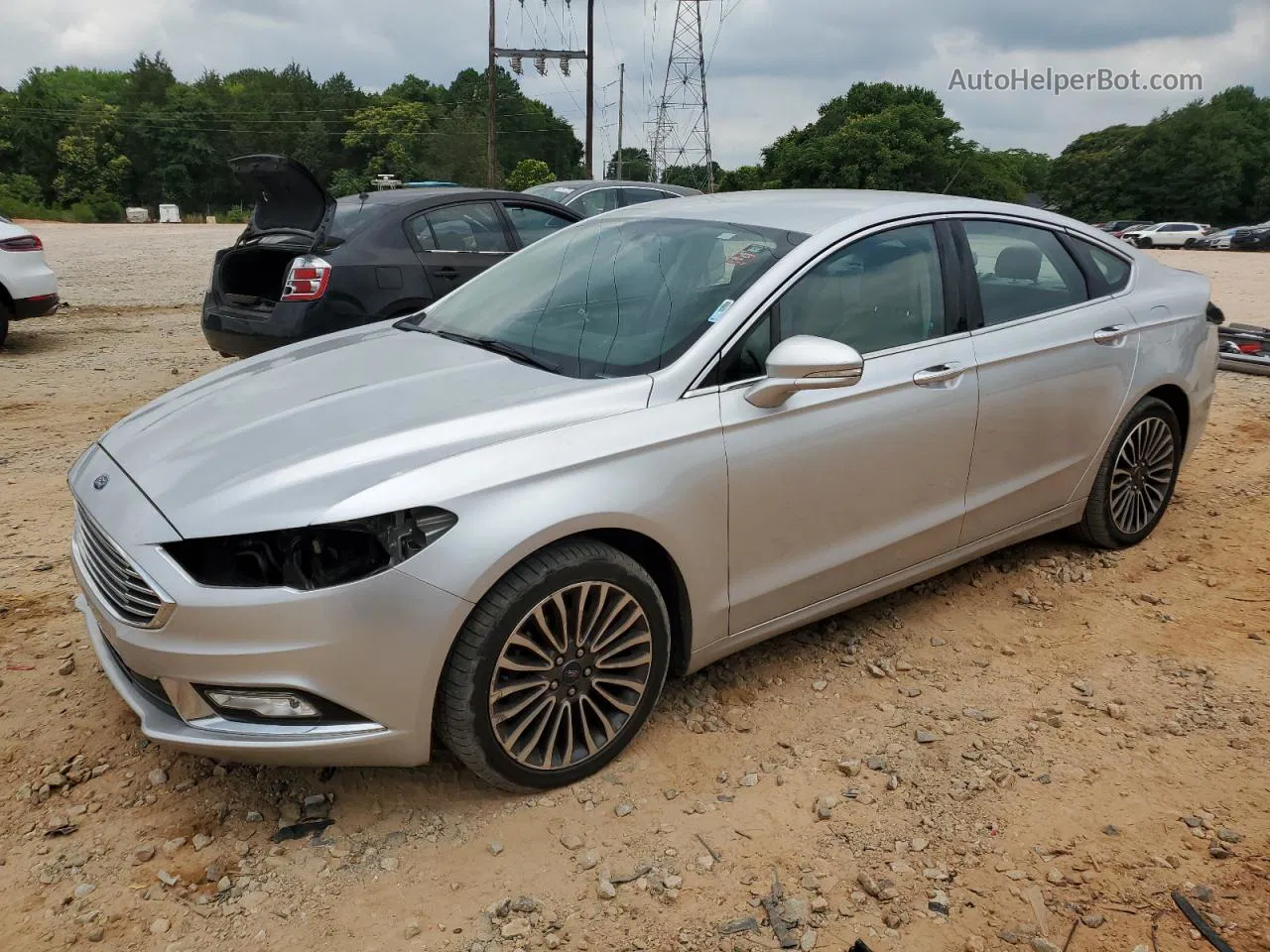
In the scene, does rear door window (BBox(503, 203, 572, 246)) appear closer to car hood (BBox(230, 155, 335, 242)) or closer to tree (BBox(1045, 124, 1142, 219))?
car hood (BBox(230, 155, 335, 242))

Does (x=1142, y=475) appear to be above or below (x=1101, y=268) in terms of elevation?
below

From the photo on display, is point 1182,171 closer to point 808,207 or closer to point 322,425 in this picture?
point 808,207

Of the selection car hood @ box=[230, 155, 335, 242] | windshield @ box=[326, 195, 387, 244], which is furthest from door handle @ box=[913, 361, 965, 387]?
car hood @ box=[230, 155, 335, 242]

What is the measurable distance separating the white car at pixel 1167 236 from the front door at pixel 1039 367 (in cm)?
4089

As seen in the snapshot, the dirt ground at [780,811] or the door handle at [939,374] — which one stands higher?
the door handle at [939,374]

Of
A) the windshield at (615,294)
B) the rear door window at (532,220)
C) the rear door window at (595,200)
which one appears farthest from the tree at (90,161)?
the windshield at (615,294)

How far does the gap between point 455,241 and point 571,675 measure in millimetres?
5151

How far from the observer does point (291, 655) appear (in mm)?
2432

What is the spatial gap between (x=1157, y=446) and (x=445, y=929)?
148 inches

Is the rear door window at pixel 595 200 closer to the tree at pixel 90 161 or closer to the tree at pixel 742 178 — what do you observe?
the tree at pixel 742 178

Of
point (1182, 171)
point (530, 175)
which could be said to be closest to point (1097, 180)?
point (1182, 171)

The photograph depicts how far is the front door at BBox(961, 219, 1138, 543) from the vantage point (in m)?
3.73

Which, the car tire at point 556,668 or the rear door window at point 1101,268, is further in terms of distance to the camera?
the rear door window at point 1101,268

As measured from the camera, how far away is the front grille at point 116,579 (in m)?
2.53
